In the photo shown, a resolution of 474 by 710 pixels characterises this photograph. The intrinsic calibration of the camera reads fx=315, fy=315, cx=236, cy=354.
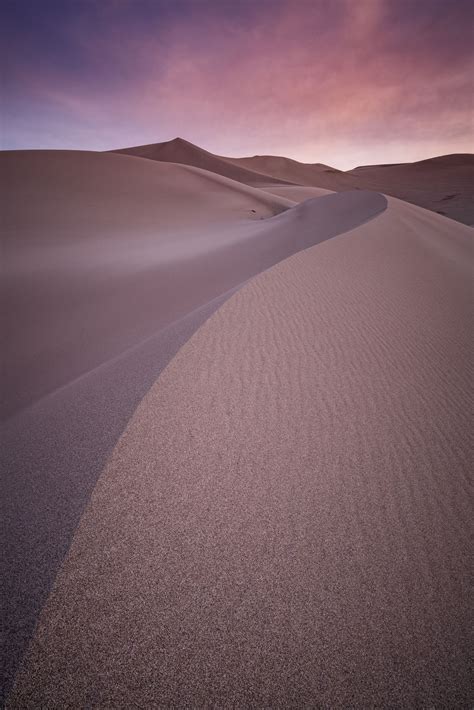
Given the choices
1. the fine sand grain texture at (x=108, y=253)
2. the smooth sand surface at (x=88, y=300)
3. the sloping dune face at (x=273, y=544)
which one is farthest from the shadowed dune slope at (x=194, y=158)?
the sloping dune face at (x=273, y=544)

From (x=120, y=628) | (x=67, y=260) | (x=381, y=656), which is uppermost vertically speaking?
(x=120, y=628)

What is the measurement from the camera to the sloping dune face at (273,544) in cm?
105

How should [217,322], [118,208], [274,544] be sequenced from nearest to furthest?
[274,544], [217,322], [118,208]

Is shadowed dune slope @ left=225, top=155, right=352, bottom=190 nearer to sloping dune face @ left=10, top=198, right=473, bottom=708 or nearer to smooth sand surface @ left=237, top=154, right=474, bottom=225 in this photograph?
smooth sand surface @ left=237, top=154, right=474, bottom=225

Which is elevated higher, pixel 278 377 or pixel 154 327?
pixel 278 377

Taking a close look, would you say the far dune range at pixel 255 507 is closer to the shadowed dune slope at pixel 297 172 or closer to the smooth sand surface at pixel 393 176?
the smooth sand surface at pixel 393 176

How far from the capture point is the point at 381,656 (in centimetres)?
113

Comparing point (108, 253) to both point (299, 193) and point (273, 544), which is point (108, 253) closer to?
point (273, 544)

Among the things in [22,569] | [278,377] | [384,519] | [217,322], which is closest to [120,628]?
[22,569]

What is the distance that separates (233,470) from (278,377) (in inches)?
29.5

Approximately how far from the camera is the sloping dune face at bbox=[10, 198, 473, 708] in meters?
1.05

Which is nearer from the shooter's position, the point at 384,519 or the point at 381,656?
the point at 381,656

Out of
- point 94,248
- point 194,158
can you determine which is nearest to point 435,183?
point 194,158

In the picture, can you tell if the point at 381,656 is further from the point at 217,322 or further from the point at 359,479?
the point at 217,322
